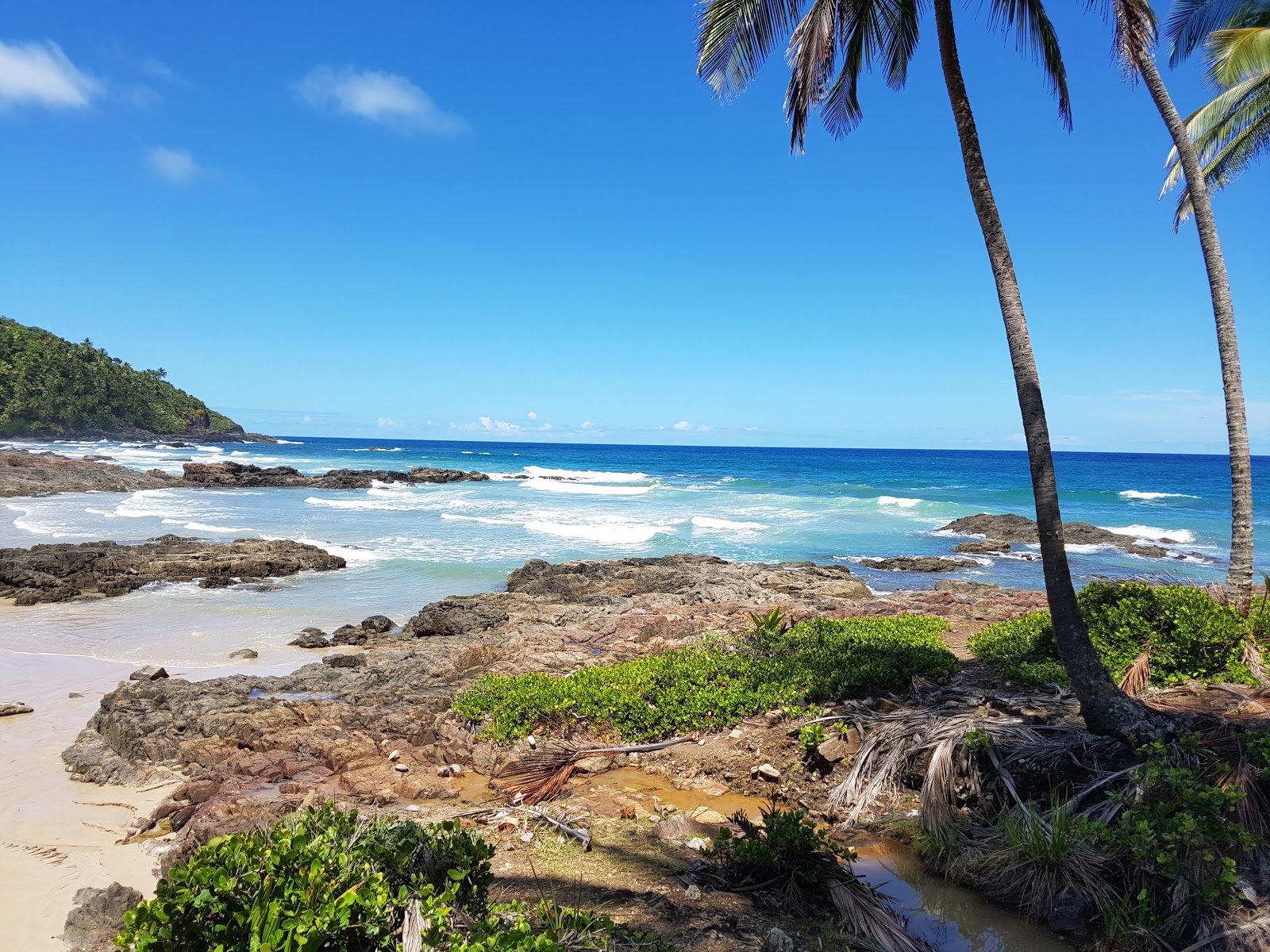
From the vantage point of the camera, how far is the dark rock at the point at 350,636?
11.8 metres

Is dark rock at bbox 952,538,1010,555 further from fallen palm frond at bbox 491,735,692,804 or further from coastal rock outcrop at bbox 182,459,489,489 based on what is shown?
coastal rock outcrop at bbox 182,459,489,489

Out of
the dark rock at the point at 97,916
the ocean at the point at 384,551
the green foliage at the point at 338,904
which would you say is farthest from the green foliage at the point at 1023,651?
the dark rock at the point at 97,916

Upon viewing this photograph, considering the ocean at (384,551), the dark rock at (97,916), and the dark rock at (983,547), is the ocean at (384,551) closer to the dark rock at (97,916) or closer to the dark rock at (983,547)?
the dark rock at (97,916)

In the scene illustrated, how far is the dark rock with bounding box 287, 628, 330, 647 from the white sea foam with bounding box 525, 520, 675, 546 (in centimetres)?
1433

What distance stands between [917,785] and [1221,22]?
11.0 m

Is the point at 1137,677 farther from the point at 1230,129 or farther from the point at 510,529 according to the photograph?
the point at 510,529

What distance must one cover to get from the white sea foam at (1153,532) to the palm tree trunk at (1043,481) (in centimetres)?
2801

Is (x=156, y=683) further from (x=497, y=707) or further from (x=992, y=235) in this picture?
(x=992, y=235)

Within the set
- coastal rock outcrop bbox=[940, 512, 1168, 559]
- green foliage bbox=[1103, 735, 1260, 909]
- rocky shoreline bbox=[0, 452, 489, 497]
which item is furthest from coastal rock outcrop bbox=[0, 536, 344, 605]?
coastal rock outcrop bbox=[940, 512, 1168, 559]

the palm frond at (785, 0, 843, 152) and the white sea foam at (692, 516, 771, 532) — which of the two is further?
the white sea foam at (692, 516, 771, 532)

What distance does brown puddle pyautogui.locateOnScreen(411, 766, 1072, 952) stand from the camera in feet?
12.6

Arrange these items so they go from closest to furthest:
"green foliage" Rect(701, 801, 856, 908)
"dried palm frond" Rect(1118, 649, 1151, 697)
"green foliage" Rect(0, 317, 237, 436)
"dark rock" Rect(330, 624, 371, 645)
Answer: "green foliage" Rect(701, 801, 856, 908), "dried palm frond" Rect(1118, 649, 1151, 697), "dark rock" Rect(330, 624, 371, 645), "green foliage" Rect(0, 317, 237, 436)

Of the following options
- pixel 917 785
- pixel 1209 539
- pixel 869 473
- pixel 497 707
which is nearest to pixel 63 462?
pixel 497 707

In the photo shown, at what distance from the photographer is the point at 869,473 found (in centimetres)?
7306
